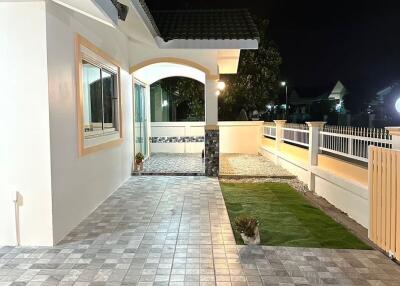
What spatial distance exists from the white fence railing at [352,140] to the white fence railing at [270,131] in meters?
5.00

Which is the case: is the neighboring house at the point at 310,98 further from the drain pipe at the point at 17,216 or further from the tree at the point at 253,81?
the drain pipe at the point at 17,216

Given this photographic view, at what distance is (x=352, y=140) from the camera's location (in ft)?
21.0

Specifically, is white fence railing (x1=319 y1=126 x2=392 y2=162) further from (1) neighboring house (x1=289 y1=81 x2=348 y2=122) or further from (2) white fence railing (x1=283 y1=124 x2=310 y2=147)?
(1) neighboring house (x1=289 y1=81 x2=348 y2=122)

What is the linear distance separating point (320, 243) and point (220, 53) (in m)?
6.08

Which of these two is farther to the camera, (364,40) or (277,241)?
(364,40)

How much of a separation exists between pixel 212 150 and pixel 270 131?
15.7ft

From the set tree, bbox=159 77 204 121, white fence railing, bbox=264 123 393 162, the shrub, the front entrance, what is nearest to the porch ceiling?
the front entrance

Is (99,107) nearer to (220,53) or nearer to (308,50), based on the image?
(220,53)

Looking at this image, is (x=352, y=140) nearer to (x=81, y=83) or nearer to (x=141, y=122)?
(x=81, y=83)

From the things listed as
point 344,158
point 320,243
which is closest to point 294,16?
point 344,158

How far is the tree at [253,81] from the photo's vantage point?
1827 cm

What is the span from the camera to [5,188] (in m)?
4.58

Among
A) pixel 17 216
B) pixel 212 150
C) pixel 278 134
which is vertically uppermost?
pixel 278 134

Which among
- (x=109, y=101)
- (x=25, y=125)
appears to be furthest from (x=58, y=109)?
(x=109, y=101)
